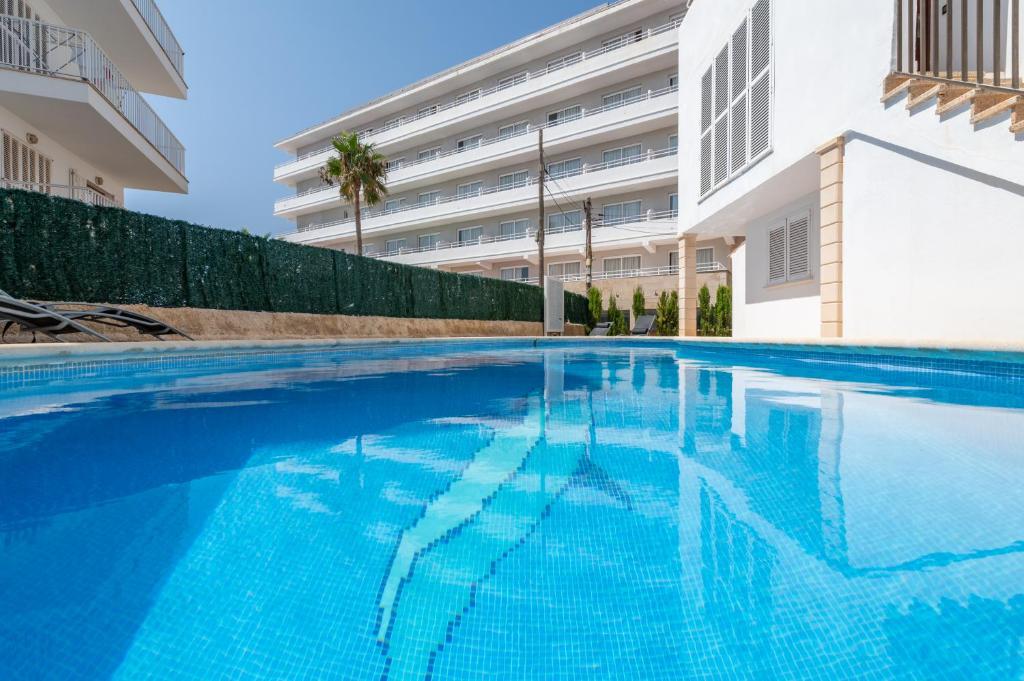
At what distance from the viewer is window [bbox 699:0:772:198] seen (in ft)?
33.0

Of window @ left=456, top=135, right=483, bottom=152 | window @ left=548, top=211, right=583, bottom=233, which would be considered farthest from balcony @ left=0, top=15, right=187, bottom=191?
window @ left=456, top=135, right=483, bottom=152

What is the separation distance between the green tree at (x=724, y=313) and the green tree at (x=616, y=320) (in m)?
4.54

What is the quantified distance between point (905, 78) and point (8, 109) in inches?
613

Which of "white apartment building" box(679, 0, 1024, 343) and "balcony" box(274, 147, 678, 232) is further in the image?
"balcony" box(274, 147, 678, 232)

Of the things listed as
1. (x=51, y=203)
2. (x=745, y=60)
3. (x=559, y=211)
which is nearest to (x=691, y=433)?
(x=51, y=203)

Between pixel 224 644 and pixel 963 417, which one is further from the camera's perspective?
pixel 963 417

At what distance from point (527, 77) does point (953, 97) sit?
26365 millimetres

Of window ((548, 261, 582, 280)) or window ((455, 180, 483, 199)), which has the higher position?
window ((455, 180, 483, 199))

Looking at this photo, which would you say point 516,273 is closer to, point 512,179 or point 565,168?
point 512,179

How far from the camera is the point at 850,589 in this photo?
1.46 m

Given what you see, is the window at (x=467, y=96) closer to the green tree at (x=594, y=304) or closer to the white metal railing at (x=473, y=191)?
the white metal railing at (x=473, y=191)

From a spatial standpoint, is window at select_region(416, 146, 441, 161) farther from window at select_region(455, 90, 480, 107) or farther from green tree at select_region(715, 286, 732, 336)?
green tree at select_region(715, 286, 732, 336)

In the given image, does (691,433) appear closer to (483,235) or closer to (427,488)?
(427,488)

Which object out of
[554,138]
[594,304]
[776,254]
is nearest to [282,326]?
[776,254]
